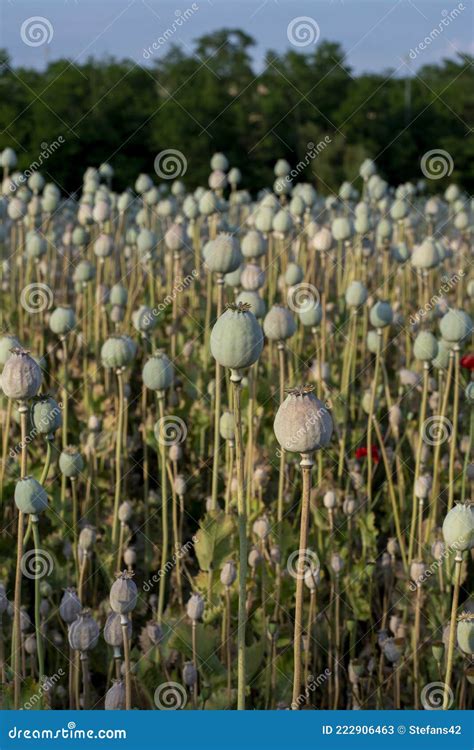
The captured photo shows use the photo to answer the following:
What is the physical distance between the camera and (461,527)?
4.88ft

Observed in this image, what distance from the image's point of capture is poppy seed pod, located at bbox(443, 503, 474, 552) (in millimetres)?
1484

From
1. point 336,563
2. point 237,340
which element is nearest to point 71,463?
point 336,563

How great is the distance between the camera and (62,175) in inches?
615

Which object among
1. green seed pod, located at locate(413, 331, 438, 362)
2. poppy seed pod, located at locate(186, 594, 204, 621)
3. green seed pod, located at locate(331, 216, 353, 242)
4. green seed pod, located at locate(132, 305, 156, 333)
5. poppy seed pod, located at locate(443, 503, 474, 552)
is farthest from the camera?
green seed pod, located at locate(331, 216, 353, 242)

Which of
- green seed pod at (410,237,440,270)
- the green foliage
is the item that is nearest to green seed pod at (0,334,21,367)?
green seed pod at (410,237,440,270)

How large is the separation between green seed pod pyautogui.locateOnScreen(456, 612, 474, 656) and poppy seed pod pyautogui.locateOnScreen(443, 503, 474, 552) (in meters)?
0.17

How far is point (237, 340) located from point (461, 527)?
477 mm

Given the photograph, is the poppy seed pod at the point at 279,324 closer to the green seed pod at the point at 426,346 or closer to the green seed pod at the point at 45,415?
the green seed pod at the point at 426,346

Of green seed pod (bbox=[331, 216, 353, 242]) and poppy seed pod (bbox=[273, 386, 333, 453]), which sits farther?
green seed pod (bbox=[331, 216, 353, 242])

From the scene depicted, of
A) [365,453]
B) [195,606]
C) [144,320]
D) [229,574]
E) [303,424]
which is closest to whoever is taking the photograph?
[303,424]

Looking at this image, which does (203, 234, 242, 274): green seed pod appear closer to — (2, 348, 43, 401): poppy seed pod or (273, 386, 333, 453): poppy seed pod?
(2, 348, 43, 401): poppy seed pod

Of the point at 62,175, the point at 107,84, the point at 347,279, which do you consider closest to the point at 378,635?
the point at 347,279

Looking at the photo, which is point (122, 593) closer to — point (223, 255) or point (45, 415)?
point (45, 415)

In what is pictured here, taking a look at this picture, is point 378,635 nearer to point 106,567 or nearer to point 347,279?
point 106,567
